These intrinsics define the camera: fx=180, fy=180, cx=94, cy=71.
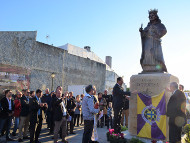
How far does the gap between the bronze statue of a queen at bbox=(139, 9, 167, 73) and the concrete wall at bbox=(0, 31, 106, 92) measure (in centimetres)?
1506

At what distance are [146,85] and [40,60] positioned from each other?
1695 centimetres

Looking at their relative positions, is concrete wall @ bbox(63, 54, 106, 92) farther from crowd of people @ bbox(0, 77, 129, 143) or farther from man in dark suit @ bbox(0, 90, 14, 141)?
man in dark suit @ bbox(0, 90, 14, 141)

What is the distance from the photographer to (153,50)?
21.4 ft

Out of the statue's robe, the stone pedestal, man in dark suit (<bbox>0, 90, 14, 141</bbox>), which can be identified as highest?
the statue's robe

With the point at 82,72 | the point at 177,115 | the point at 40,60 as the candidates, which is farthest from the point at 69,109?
the point at 82,72

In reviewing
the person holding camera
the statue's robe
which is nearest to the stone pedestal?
the statue's robe

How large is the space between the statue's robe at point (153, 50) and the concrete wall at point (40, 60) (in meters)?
15.1

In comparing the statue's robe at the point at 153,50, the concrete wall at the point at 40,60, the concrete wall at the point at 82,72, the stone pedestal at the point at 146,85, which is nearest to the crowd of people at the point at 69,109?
the stone pedestal at the point at 146,85

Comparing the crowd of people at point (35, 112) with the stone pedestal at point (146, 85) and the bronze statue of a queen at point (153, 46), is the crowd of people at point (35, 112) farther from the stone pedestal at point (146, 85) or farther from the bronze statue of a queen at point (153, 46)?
the bronze statue of a queen at point (153, 46)

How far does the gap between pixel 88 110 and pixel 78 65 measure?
881 inches

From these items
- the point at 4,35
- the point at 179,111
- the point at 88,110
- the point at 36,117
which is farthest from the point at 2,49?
the point at 179,111

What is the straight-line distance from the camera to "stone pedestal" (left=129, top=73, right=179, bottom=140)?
227 inches

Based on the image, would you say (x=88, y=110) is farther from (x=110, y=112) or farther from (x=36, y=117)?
(x=110, y=112)

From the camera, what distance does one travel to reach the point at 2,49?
17531mm
